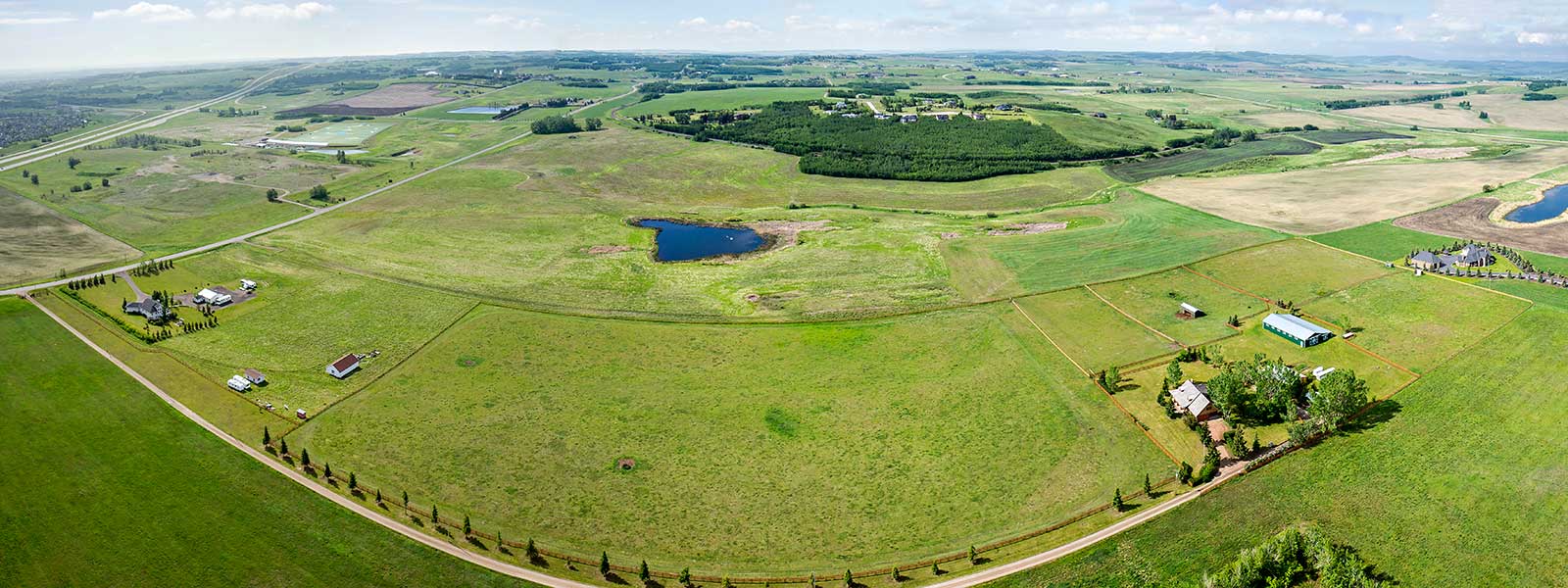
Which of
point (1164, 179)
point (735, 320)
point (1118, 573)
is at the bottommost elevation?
point (1118, 573)

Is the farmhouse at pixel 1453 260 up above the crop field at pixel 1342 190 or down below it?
below

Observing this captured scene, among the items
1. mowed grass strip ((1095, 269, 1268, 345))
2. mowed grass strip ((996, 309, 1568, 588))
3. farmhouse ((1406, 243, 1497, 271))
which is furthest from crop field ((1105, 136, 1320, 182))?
mowed grass strip ((996, 309, 1568, 588))

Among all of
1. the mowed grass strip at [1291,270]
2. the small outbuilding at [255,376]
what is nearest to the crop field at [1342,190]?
the mowed grass strip at [1291,270]

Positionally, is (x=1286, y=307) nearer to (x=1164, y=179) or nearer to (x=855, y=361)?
(x=855, y=361)

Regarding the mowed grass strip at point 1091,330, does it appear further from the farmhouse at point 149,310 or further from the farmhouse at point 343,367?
the farmhouse at point 149,310

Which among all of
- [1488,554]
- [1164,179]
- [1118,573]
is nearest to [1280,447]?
[1488,554]

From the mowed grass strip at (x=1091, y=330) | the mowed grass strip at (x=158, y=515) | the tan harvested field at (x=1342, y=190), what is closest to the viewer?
the mowed grass strip at (x=158, y=515)
